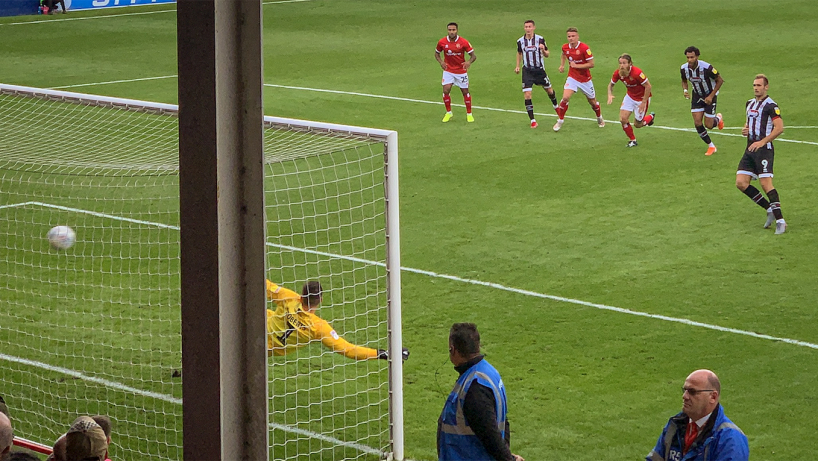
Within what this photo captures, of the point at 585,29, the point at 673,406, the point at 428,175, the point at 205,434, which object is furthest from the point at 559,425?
the point at 585,29

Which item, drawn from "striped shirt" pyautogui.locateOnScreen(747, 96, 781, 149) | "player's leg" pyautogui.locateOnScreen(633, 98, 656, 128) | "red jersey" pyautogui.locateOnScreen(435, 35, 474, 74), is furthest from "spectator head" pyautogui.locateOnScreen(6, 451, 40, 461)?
"red jersey" pyautogui.locateOnScreen(435, 35, 474, 74)

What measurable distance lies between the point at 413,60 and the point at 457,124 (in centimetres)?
754

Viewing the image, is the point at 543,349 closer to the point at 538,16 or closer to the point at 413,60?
the point at 413,60

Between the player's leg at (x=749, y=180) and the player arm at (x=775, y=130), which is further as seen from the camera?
the player's leg at (x=749, y=180)

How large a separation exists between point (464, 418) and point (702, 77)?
42.4ft

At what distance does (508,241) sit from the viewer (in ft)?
43.5

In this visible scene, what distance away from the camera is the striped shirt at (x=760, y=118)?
13281 millimetres

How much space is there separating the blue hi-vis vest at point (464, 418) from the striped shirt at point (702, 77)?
12.6m

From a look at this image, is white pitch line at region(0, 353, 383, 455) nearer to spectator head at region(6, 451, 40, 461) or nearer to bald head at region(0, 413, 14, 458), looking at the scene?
bald head at region(0, 413, 14, 458)

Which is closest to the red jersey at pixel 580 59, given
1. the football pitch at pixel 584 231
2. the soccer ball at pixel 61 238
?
the football pitch at pixel 584 231

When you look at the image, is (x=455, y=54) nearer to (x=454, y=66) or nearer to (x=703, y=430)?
(x=454, y=66)

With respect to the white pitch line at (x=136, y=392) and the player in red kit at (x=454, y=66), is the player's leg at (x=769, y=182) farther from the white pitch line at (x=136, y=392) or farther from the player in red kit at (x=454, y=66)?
the player in red kit at (x=454, y=66)

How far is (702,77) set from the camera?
57.4 feet

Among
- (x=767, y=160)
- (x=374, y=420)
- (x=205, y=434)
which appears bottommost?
(x=374, y=420)
